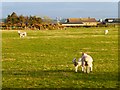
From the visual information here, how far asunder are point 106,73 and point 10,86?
4306 mm

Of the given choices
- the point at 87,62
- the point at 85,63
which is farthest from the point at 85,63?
the point at 87,62

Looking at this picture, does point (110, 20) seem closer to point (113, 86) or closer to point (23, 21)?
point (23, 21)

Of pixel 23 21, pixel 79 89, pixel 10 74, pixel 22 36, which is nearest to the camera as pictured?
pixel 79 89

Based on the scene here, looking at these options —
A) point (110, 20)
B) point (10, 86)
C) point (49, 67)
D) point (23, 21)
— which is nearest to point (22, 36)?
point (49, 67)

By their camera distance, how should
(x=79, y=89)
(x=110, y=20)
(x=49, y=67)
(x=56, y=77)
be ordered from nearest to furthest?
(x=79, y=89), (x=56, y=77), (x=49, y=67), (x=110, y=20)

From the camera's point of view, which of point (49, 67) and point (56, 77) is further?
point (49, 67)

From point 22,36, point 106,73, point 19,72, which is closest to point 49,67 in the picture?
point 19,72

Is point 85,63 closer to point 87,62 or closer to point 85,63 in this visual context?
point 85,63

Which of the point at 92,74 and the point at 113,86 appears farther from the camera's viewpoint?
the point at 92,74

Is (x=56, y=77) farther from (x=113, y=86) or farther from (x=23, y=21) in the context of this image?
(x=23, y=21)

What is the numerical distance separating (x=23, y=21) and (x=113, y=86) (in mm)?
101218

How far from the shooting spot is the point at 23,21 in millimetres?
111562

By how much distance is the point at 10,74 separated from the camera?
14117 mm

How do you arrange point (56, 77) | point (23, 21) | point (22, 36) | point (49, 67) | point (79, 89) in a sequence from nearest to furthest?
point (79, 89) → point (56, 77) → point (49, 67) → point (22, 36) → point (23, 21)
